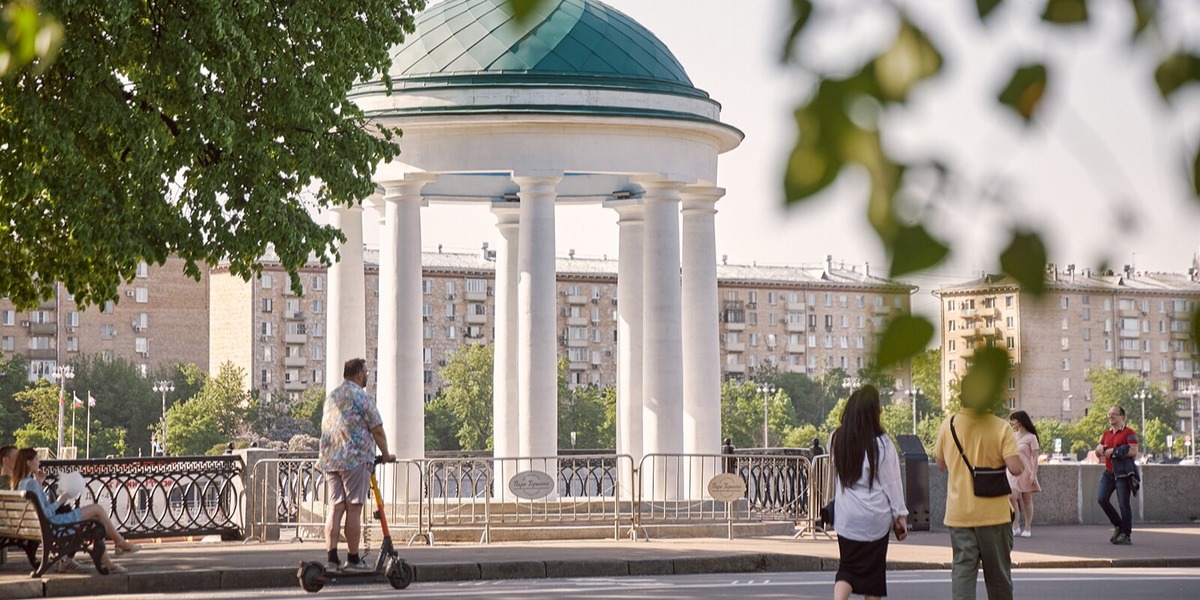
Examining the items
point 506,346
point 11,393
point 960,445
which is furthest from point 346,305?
point 11,393

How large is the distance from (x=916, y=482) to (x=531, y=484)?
599 centimetres

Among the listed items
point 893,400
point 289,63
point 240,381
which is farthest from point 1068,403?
point 289,63

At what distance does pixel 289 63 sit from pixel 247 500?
716 cm

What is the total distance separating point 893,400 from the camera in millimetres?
189125

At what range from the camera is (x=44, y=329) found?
488 ft

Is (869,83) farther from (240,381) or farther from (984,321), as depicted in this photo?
(240,381)

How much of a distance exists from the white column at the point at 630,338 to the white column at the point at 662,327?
2344 millimetres

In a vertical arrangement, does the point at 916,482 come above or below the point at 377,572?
above

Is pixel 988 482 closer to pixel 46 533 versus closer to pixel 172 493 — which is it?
pixel 46 533

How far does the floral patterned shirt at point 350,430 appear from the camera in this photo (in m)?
17.0

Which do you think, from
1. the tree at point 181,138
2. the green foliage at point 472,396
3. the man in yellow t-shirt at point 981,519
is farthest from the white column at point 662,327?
the green foliage at point 472,396

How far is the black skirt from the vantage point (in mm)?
11547

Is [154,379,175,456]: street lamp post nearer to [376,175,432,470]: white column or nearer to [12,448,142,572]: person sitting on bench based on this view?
[376,175,432,470]: white column

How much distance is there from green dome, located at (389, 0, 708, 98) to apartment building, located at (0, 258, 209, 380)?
Answer: 121197 millimetres
